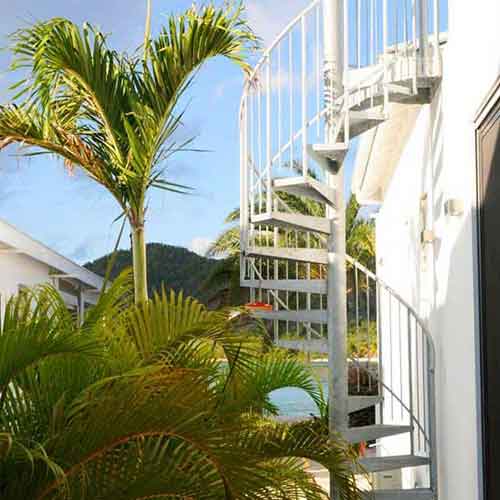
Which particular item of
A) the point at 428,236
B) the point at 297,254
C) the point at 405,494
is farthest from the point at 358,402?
the point at 428,236

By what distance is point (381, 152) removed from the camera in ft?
25.6

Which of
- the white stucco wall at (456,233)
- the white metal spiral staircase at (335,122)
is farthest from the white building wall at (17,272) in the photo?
the white stucco wall at (456,233)

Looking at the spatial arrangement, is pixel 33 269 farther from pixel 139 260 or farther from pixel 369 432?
pixel 369 432

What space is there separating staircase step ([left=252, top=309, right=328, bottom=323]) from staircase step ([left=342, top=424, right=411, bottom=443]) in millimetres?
730

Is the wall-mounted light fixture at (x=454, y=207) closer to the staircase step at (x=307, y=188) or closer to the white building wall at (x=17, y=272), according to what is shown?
the staircase step at (x=307, y=188)

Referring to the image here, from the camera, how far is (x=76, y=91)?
583 centimetres

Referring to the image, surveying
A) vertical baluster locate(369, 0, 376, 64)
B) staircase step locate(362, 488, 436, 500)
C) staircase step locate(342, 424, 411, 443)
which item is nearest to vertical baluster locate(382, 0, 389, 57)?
vertical baluster locate(369, 0, 376, 64)

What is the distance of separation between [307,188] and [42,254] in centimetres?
540

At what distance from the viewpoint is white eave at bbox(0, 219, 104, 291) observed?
8359 mm

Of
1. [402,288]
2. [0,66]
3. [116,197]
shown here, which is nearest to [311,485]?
[116,197]

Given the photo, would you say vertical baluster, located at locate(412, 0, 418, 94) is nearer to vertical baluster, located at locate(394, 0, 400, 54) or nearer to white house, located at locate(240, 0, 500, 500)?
white house, located at locate(240, 0, 500, 500)

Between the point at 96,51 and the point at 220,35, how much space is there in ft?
2.67

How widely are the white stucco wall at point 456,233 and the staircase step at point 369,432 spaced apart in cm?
50

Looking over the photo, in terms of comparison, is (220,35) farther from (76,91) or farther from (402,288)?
(402,288)
